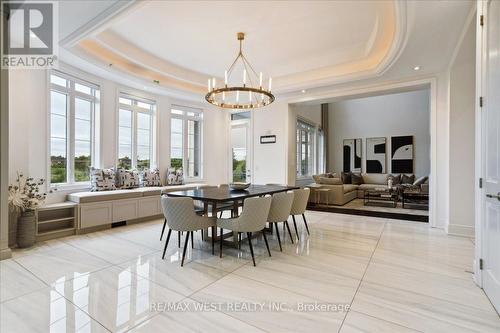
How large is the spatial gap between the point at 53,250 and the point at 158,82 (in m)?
3.67

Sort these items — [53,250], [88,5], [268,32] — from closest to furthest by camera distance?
[88,5]
[53,250]
[268,32]

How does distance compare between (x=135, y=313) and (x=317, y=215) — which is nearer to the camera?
(x=135, y=313)

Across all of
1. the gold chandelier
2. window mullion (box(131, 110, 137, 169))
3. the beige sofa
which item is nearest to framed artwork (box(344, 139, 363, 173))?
the beige sofa

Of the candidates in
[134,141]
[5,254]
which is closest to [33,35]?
[134,141]

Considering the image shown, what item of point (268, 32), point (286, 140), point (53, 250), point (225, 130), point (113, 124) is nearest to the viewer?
point (53, 250)

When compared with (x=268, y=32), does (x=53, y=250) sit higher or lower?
lower

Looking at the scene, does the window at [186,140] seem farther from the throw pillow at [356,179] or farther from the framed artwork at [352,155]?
the framed artwork at [352,155]

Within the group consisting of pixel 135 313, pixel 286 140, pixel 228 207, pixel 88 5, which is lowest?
pixel 135 313

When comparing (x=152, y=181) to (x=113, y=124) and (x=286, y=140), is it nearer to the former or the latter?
(x=113, y=124)

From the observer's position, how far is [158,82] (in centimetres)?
544

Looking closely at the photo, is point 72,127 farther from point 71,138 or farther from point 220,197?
point 220,197

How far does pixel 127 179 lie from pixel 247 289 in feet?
13.0

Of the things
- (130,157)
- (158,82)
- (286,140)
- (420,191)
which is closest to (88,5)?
(158,82)

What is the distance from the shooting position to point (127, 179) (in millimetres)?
5242
